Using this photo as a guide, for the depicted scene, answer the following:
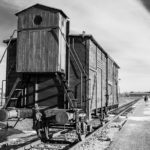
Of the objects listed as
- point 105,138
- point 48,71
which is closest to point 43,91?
point 48,71

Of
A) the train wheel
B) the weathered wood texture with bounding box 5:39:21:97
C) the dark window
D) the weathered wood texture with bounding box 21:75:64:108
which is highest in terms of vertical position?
the dark window

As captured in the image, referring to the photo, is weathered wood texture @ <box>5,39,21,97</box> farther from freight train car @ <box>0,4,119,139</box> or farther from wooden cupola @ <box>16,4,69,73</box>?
wooden cupola @ <box>16,4,69,73</box>

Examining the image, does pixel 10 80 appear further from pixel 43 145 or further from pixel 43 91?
pixel 43 145

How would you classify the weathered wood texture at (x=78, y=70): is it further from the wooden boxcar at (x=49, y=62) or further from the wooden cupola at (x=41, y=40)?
the wooden cupola at (x=41, y=40)

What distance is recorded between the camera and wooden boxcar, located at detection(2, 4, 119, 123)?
10086 millimetres

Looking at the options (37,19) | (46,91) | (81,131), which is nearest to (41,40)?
(37,19)

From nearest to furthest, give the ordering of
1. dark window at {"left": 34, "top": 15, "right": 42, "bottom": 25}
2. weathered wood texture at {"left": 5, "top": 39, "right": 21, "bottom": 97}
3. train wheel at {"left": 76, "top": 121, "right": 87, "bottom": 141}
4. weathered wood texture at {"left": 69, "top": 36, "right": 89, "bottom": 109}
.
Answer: train wheel at {"left": 76, "top": 121, "right": 87, "bottom": 141}
dark window at {"left": 34, "top": 15, "right": 42, "bottom": 25}
weathered wood texture at {"left": 69, "top": 36, "right": 89, "bottom": 109}
weathered wood texture at {"left": 5, "top": 39, "right": 21, "bottom": 97}

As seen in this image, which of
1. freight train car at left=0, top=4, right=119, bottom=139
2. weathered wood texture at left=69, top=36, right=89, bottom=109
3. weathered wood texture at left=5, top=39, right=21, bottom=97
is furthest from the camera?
weathered wood texture at left=5, top=39, right=21, bottom=97

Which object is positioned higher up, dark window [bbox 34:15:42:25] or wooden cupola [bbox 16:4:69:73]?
dark window [bbox 34:15:42:25]

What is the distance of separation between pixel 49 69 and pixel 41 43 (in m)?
1.05

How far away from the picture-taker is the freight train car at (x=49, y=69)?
32.0 ft

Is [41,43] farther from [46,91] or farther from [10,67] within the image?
[10,67]

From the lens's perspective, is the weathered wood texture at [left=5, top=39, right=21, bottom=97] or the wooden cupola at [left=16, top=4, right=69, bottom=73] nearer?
the wooden cupola at [left=16, top=4, right=69, bottom=73]

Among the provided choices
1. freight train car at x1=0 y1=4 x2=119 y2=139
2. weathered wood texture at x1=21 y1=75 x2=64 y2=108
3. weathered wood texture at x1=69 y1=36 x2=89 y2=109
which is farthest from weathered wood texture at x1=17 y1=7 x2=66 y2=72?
weathered wood texture at x1=69 y1=36 x2=89 y2=109
